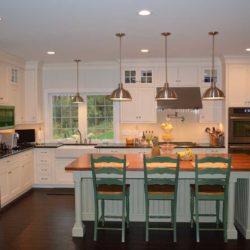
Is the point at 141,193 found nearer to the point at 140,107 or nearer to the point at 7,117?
the point at 140,107

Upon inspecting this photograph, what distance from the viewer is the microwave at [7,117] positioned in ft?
19.4

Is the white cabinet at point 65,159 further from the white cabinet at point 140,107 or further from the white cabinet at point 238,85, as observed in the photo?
the white cabinet at point 238,85

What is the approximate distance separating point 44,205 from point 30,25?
3157 mm

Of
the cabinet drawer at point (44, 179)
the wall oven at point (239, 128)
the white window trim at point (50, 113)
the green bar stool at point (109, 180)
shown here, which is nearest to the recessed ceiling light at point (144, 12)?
the green bar stool at point (109, 180)

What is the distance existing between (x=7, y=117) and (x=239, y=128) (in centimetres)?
461

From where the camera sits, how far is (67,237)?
426 centimetres

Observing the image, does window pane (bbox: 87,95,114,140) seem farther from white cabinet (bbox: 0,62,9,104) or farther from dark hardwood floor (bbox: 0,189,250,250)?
dark hardwood floor (bbox: 0,189,250,250)

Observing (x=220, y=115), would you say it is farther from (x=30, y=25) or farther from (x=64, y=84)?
(x=30, y=25)

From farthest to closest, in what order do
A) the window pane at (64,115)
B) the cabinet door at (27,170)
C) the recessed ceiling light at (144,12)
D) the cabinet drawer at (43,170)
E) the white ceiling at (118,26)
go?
the window pane at (64,115) < the cabinet drawer at (43,170) < the cabinet door at (27,170) < the recessed ceiling light at (144,12) < the white ceiling at (118,26)

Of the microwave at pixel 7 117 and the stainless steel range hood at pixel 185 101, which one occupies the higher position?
the stainless steel range hood at pixel 185 101

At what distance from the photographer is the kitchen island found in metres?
4.10

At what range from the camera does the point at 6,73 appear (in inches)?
247

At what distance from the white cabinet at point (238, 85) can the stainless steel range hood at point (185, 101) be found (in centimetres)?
64

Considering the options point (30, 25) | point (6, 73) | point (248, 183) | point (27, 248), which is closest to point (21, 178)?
point (6, 73)
